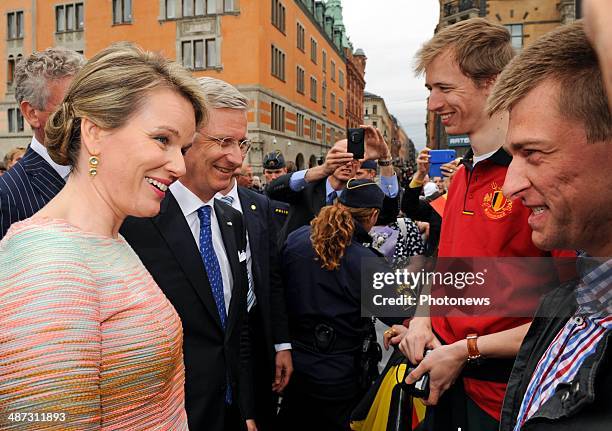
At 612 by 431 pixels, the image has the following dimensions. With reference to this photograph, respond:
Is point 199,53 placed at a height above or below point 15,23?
below

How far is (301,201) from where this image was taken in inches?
196

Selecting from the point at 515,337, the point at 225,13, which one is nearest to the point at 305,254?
the point at 515,337

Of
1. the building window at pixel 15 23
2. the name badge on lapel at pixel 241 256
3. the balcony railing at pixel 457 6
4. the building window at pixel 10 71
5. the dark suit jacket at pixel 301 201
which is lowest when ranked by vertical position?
the name badge on lapel at pixel 241 256

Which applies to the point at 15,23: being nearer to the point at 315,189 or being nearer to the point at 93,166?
the point at 315,189

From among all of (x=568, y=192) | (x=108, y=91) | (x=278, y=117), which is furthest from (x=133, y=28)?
(x=568, y=192)

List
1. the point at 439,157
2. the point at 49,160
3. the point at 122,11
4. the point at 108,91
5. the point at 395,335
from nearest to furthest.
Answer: the point at 108,91
the point at 49,160
the point at 395,335
the point at 439,157
the point at 122,11

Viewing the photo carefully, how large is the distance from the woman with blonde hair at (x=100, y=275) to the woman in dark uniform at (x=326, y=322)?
1.69 m

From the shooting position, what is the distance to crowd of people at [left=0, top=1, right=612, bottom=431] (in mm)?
1177

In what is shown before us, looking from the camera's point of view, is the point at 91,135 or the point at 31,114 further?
the point at 31,114

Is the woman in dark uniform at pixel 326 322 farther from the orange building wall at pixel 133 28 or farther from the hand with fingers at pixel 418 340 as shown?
the orange building wall at pixel 133 28

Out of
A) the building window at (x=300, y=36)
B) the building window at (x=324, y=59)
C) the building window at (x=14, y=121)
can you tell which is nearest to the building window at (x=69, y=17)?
the building window at (x=14, y=121)

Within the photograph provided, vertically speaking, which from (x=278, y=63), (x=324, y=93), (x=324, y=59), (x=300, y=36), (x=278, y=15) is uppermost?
(x=324, y=59)

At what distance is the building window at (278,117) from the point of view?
2934 centimetres

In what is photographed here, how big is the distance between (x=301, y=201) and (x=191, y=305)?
9.54 feet
